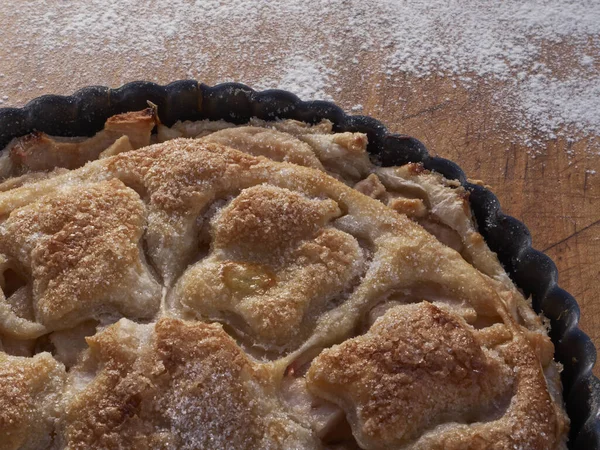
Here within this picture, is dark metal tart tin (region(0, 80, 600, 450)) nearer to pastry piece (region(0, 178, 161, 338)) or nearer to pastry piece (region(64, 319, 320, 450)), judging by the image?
pastry piece (region(0, 178, 161, 338))

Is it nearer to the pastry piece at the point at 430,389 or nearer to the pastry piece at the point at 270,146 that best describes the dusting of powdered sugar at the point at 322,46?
the pastry piece at the point at 270,146

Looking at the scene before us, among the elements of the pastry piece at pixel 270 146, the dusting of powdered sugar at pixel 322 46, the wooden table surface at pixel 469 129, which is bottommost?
the wooden table surface at pixel 469 129

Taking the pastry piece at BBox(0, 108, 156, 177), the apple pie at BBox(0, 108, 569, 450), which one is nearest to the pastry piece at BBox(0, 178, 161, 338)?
the apple pie at BBox(0, 108, 569, 450)

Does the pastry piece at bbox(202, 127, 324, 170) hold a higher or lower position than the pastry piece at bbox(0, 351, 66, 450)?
higher

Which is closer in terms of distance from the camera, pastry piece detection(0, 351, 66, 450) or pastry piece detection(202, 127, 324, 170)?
pastry piece detection(0, 351, 66, 450)

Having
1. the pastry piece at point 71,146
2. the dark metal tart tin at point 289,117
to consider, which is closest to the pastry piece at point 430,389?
the dark metal tart tin at point 289,117

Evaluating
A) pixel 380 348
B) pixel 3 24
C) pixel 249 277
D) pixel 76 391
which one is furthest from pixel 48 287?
pixel 3 24

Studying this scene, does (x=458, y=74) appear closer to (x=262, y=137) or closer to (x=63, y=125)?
(x=262, y=137)
